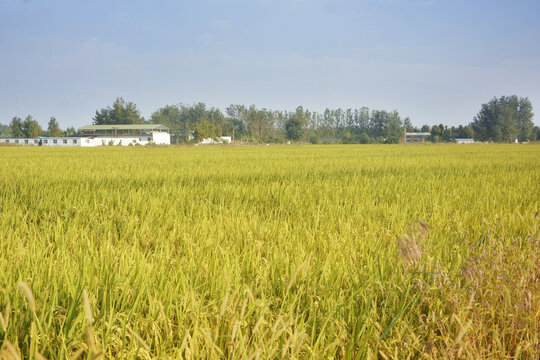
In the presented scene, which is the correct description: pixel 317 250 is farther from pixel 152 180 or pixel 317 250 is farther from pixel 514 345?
pixel 152 180

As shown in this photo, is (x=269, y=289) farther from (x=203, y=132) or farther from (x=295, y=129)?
(x=295, y=129)

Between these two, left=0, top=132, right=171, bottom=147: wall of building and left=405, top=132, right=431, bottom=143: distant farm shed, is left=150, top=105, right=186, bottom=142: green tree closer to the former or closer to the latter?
left=0, top=132, right=171, bottom=147: wall of building

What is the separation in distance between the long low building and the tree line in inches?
270

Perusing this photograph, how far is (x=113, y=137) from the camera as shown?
8544cm

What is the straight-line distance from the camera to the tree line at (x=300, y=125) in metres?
95.2

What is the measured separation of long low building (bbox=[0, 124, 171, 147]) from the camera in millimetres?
80625

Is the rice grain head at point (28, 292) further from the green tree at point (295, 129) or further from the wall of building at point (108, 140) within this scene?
the green tree at point (295, 129)

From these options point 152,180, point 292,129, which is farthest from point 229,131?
point 152,180

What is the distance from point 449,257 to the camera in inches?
87.4

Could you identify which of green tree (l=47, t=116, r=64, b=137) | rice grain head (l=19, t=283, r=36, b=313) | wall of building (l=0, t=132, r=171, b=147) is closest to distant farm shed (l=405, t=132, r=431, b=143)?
wall of building (l=0, t=132, r=171, b=147)

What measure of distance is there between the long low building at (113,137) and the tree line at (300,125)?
6868 millimetres

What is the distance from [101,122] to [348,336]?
387ft

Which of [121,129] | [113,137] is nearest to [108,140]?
[113,137]

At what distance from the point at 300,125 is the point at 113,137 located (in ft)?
147
